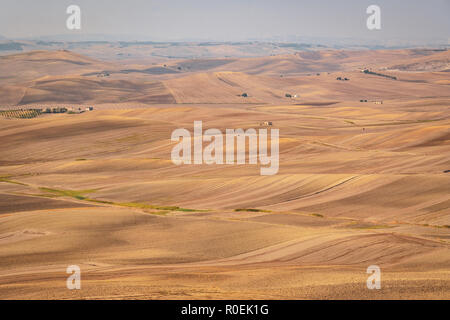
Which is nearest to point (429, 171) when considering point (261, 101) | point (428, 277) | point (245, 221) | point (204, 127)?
point (245, 221)

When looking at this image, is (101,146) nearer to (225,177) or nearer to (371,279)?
(225,177)

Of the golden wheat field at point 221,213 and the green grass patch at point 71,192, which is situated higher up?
the golden wheat field at point 221,213

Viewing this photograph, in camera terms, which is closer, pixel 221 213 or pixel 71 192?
pixel 221 213

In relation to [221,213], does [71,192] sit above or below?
above

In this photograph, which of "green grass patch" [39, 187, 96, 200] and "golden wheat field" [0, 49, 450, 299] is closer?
"golden wheat field" [0, 49, 450, 299]

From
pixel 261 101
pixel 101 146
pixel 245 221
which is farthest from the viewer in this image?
pixel 261 101

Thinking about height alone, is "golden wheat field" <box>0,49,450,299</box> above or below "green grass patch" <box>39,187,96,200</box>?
above

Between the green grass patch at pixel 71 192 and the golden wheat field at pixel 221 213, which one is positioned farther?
the green grass patch at pixel 71 192

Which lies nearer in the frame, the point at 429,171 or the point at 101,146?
the point at 429,171
